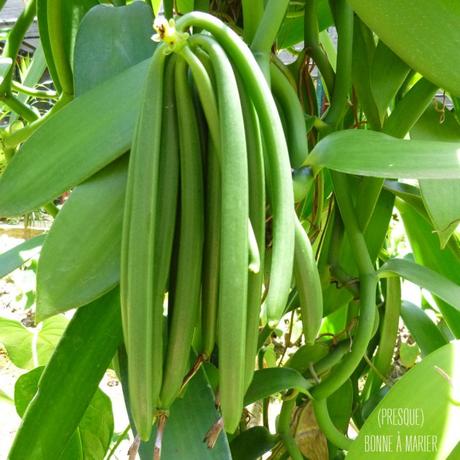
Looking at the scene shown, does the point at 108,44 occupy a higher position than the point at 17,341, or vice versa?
the point at 108,44

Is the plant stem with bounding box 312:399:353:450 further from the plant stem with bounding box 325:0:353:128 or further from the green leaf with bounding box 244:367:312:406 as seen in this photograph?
the plant stem with bounding box 325:0:353:128

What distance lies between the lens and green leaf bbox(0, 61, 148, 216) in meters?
0.29

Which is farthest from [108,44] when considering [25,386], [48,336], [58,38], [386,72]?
[48,336]

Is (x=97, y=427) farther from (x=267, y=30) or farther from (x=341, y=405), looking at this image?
(x=267, y=30)

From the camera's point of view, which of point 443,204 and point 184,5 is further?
point 184,5

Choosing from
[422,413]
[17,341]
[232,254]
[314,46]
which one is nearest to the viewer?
[232,254]

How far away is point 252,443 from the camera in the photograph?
49 centimetres

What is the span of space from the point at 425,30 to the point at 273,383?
0.79 feet

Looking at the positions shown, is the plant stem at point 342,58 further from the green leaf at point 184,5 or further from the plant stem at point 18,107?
the plant stem at point 18,107

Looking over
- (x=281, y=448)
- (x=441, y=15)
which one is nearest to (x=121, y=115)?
(x=441, y=15)

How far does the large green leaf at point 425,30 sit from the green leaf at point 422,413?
0.16 m

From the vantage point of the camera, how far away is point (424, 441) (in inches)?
12.7

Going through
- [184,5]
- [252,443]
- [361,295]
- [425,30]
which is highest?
[184,5]

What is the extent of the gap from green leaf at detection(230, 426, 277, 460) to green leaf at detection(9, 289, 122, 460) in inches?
7.7
